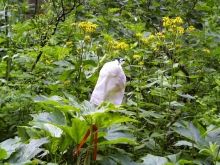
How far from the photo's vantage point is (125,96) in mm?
2445

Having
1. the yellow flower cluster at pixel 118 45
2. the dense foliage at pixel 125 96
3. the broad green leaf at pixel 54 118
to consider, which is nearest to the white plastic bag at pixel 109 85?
the dense foliage at pixel 125 96

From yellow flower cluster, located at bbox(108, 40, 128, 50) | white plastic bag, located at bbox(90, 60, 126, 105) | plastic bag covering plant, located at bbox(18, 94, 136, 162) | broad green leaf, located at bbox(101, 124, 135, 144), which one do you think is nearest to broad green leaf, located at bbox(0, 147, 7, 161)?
plastic bag covering plant, located at bbox(18, 94, 136, 162)

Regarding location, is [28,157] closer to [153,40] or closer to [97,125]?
[97,125]

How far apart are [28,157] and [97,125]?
31 centimetres

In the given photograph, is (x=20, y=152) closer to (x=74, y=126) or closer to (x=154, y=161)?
(x=74, y=126)

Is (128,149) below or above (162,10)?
below

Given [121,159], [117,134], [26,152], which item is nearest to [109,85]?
[117,134]

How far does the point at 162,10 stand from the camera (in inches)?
167

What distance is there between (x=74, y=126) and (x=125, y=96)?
A: 0.94 m

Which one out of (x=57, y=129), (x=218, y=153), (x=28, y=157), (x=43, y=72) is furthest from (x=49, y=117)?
(x=43, y=72)

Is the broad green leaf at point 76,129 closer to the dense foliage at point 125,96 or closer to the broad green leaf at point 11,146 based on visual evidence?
the dense foliage at point 125,96

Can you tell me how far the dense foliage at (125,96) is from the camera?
62.8 inches

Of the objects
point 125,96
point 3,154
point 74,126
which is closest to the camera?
point 3,154

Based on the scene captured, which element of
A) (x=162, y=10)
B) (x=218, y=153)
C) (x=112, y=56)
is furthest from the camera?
(x=162, y=10)
